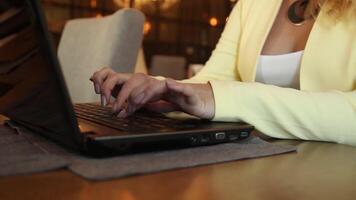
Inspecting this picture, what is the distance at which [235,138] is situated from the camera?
1.57ft

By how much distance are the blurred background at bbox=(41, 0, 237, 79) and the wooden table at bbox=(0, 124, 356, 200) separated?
214 inches

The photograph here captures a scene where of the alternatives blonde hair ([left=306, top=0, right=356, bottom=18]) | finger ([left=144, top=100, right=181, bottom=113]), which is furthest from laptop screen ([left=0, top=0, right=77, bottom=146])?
blonde hair ([left=306, top=0, right=356, bottom=18])

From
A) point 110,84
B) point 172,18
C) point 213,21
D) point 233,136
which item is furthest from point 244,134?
point 213,21

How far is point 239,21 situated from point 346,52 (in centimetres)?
44

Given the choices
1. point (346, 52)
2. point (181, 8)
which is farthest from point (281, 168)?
point (181, 8)

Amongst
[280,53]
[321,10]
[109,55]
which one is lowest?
[109,55]

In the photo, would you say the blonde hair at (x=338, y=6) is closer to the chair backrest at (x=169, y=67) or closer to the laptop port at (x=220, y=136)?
the laptop port at (x=220, y=136)

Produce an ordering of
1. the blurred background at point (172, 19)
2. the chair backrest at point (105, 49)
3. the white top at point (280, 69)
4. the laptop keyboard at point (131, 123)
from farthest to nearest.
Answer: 1. the blurred background at point (172, 19)
2. the chair backrest at point (105, 49)
3. the white top at point (280, 69)
4. the laptop keyboard at point (131, 123)

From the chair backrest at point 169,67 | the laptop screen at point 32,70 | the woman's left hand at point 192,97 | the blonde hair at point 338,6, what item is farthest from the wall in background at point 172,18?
the laptop screen at point 32,70

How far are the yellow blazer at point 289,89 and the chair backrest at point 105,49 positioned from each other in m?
0.29

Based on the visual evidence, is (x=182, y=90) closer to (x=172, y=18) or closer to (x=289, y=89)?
(x=289, y=89)

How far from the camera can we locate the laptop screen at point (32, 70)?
32 cm

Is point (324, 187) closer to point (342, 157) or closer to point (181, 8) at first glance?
point (342, 157)

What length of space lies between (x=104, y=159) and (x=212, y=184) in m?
0.11
